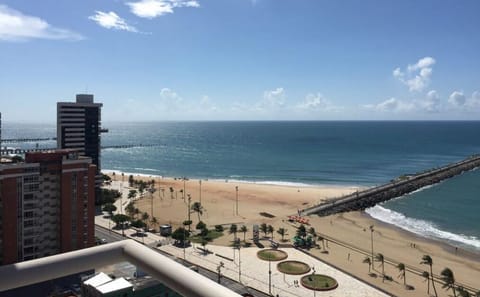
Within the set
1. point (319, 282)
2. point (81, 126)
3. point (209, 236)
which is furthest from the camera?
point (81, 126)

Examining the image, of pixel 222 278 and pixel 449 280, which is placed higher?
pixel 449 280

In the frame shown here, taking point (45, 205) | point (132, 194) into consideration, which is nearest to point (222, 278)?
point (45, 205)

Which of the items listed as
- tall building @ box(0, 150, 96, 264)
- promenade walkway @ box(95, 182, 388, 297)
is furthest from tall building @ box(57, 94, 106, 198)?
tall building @ box(0, 150, 96, 264)

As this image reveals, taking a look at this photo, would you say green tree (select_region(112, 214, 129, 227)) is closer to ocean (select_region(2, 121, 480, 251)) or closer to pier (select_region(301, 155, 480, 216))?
pier (select_region(301, 155, 480, 216))

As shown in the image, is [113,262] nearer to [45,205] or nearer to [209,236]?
[45,205]

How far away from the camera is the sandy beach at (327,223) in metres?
34.7

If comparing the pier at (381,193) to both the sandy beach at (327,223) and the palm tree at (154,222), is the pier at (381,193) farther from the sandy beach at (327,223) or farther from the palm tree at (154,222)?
the palm tree at (154,222)

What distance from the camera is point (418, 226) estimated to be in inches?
1949

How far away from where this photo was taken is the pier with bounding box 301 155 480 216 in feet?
187

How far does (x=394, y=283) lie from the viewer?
3186 centimetres

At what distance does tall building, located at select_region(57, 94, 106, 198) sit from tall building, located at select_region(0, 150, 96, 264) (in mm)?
26684

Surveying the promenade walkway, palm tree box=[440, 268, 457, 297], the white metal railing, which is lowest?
the promenade walkway

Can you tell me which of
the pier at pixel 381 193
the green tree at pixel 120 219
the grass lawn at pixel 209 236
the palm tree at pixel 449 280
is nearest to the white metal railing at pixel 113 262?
the palm tree at pixel 449 280

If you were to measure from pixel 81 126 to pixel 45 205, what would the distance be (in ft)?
108
